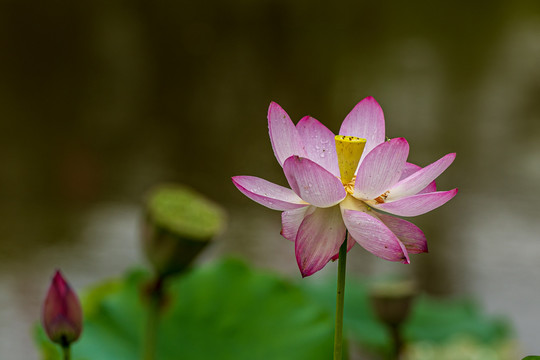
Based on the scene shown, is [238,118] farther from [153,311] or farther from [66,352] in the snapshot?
[66,352]

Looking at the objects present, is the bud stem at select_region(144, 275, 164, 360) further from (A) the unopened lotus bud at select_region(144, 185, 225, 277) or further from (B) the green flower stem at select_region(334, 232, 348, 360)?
(B) the green flower stem at select_region(334, 232, 348, 360)

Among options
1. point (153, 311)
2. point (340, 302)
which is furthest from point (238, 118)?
point (340, 302)

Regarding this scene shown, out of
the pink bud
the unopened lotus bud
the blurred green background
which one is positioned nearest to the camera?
the pink bud

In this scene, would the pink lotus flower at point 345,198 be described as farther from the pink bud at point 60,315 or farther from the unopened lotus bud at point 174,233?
the unopened lotus bud at point 174,233

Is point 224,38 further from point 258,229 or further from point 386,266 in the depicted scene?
point 386,266

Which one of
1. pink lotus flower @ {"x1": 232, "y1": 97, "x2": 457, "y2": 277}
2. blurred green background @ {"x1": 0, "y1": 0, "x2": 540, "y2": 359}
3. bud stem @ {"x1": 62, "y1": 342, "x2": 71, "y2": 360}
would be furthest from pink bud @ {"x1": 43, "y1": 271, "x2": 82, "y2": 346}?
blurred green background @ {"x1": 0, "y1": 0, "x2": 540, "y2": 359}

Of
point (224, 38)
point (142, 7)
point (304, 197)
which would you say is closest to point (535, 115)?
point (224, 38)

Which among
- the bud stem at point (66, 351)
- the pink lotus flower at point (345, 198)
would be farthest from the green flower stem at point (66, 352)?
the pink lotus flower at point (345, 198)

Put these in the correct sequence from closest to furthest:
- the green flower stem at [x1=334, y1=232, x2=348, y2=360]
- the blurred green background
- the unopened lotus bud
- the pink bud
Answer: the green flower stem at [x1=334, y1=232, x2=348, y2=360], the pink bud, the unopened lotus bud, the blurred green background
